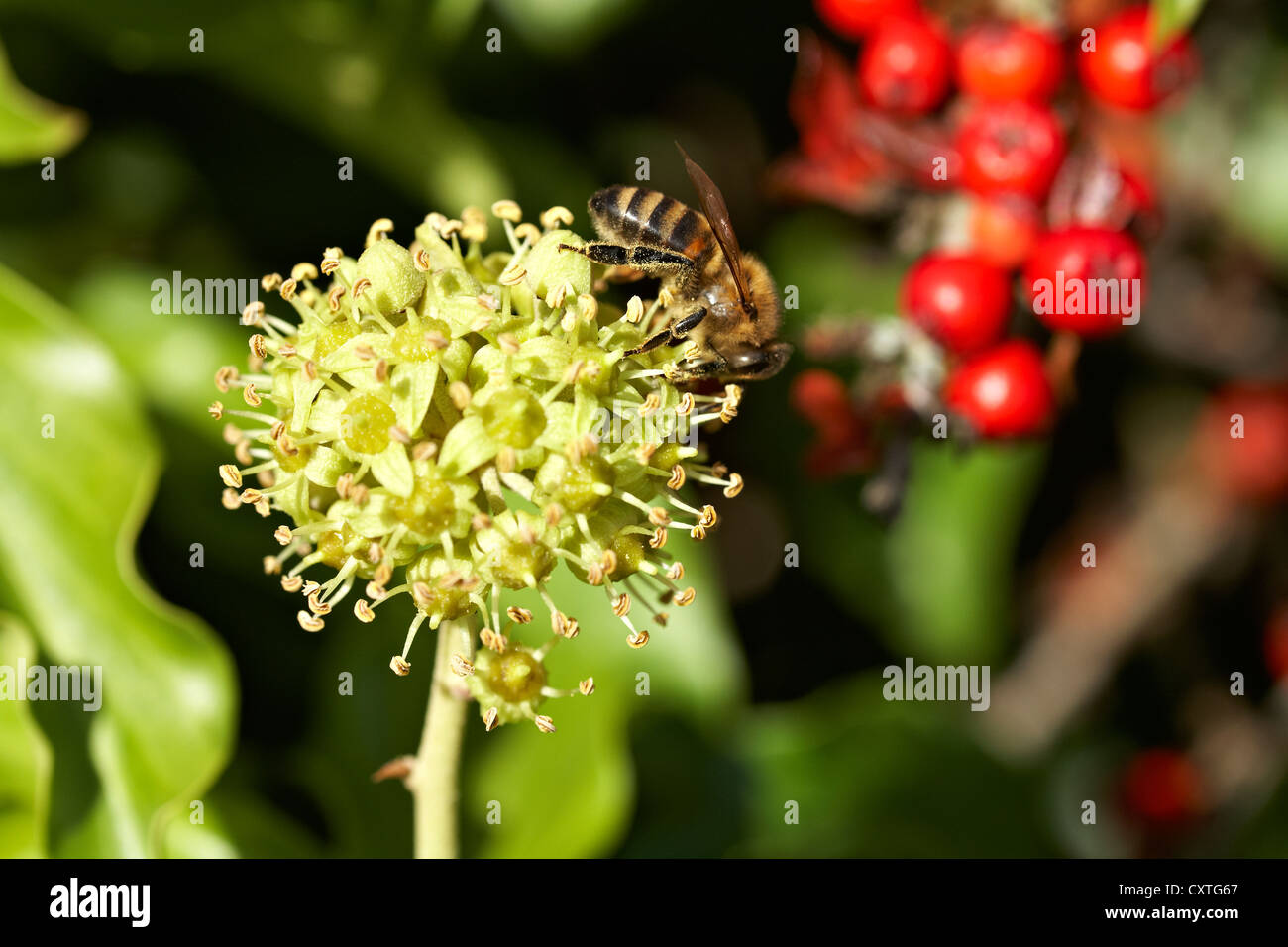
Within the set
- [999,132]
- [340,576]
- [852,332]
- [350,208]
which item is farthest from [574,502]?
[350,208]

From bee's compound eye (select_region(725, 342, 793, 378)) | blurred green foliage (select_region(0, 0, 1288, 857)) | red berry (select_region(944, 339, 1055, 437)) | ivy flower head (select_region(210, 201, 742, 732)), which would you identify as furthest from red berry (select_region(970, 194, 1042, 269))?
ivy flower head (select_region(210, 201, 742, 732))

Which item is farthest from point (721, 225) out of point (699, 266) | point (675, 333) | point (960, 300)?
point (960, 300)

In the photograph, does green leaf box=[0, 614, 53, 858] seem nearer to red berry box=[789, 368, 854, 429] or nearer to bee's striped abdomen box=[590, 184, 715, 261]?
bee's striped abdomen box=[590, 184, 715, 261]

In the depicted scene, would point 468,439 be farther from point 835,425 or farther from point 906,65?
point 906,65

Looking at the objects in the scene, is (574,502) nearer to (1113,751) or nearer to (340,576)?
(340,576)

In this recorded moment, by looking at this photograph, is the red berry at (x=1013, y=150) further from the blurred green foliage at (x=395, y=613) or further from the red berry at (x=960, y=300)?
the blurred green foliage at (x=395, y=613)

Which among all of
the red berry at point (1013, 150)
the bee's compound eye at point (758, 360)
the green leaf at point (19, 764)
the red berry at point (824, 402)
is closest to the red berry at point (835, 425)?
the red berry at point (824, 402)
